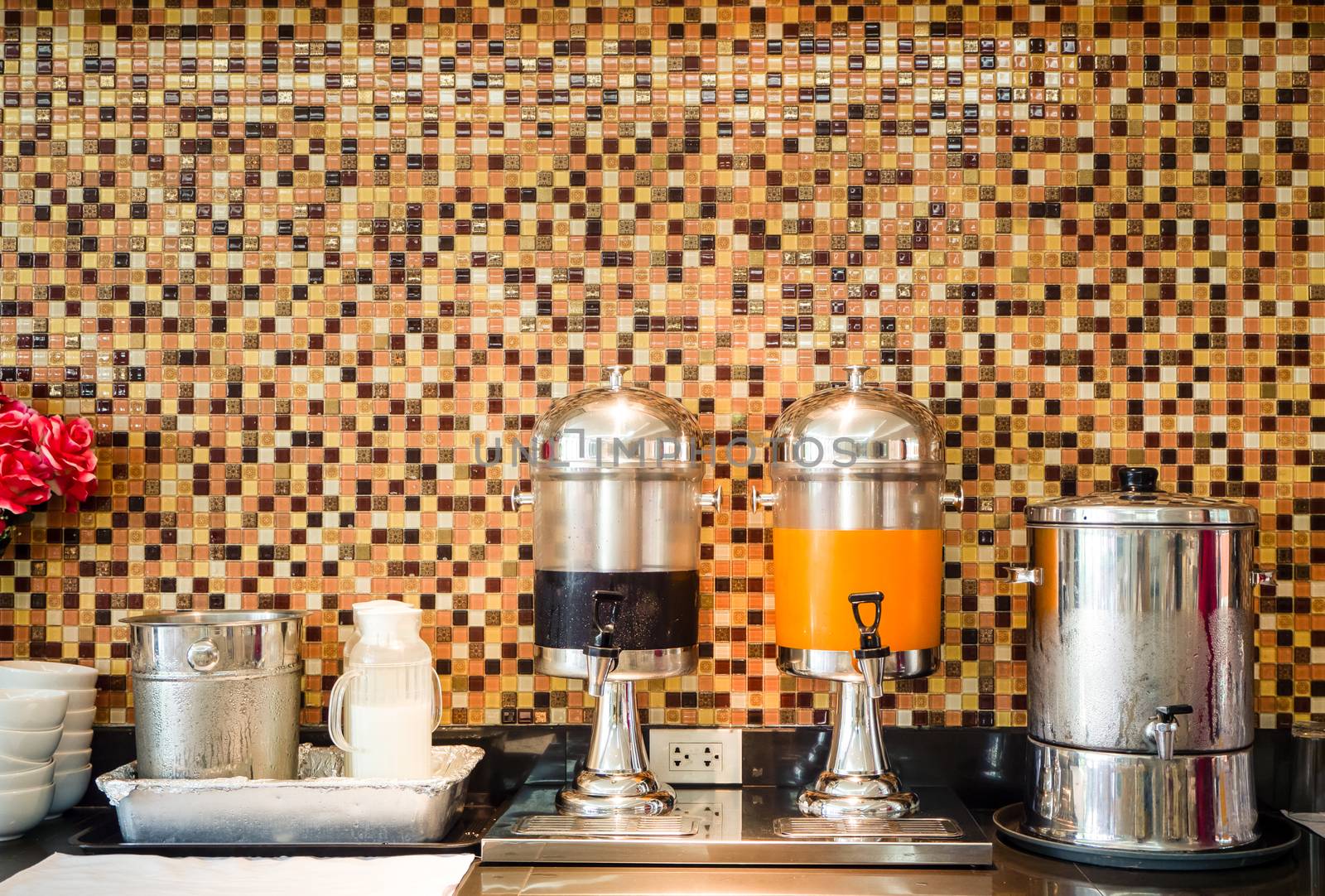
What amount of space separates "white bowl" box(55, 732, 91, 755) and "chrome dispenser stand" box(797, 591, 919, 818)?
3.54 ft

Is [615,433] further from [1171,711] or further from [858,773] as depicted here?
[1171,711]

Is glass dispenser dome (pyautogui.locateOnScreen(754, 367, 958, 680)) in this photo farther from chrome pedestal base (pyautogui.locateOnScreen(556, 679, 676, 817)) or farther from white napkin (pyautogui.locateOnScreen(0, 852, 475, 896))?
white napkin (pyautogui.locateOnScreen(0, 852, 475, 896))

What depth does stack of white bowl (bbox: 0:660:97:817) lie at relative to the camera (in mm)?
1616

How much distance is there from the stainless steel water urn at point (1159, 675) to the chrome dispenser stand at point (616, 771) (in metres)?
0.55

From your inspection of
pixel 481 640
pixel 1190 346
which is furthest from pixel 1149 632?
pixel 481 640

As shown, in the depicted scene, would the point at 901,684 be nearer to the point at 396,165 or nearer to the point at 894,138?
the point at 894,138

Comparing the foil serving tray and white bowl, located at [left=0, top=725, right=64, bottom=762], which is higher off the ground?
white bowl, located at [left=0, top=725, right=64, bottom=762]

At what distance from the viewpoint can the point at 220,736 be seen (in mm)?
1502

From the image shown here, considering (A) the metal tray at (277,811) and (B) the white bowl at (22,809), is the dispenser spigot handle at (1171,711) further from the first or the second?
(B) the white bowl at (22,809)

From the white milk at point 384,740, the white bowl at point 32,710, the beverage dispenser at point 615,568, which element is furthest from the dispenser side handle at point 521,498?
the white bowl at point 32,710

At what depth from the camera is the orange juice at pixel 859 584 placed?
4.97 feet

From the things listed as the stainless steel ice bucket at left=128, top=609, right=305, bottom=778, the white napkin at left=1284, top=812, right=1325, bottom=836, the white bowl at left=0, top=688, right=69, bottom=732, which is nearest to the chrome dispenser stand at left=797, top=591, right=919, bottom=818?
the white napkin at left=1284, top=812, right=1325, bottom=836

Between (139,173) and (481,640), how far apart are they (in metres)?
0.95

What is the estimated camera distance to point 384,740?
152cm
